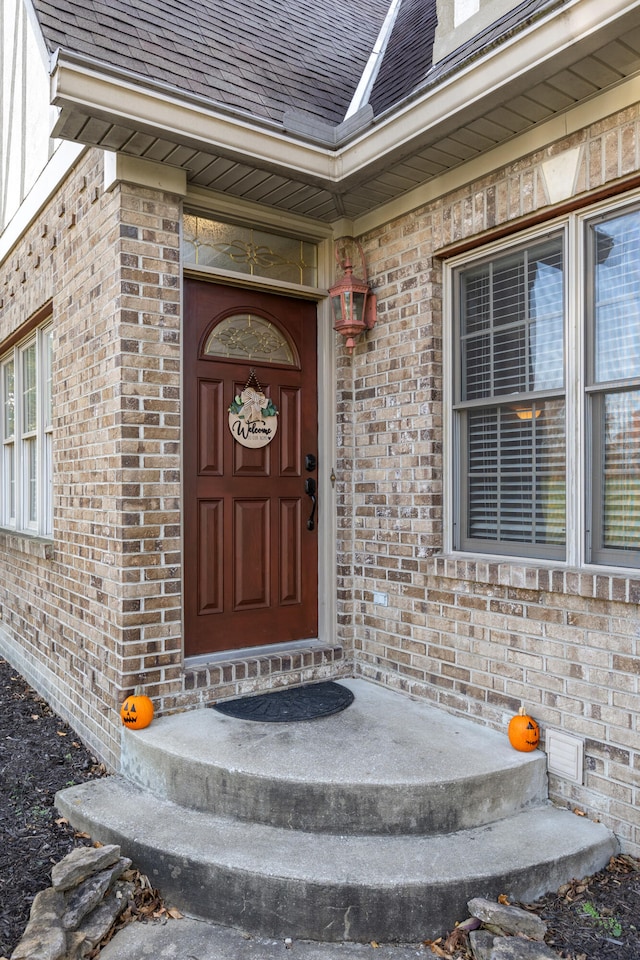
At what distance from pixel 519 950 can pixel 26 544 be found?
4116 millimetres

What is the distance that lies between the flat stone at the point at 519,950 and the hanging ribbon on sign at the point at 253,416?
2.68m

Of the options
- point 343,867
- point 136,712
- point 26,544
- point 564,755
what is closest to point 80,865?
point 136,712

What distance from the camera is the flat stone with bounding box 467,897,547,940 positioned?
2.25 meters

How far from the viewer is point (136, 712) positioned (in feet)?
10.6

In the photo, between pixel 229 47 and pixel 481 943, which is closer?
pixel 481 943

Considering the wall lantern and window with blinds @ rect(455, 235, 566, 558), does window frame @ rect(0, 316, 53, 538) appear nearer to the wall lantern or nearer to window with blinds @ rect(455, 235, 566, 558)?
the wall lantern

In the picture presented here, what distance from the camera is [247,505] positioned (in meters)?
3.96

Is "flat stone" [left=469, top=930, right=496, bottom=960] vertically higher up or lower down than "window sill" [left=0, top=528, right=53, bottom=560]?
lower down

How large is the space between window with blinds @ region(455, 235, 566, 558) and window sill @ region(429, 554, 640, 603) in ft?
0.46

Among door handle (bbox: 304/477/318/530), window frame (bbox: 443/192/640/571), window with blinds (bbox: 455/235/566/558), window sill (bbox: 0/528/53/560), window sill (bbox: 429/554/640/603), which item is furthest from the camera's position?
window sill (bbox: 0/528/53/560)

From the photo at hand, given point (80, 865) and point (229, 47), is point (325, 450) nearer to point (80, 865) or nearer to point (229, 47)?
point (229, 47)

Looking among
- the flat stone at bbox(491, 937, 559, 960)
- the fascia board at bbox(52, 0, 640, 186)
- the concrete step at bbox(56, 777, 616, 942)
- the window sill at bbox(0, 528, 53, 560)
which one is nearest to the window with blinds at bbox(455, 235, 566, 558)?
the fascia board at bbox(52, 0, 640, 186)

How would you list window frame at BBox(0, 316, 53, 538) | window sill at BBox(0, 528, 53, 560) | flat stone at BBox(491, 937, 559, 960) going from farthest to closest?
window frame at BBox(0, 316, 53, 538)
window sill at BBox(0, 528, 53, 560)
flat stone at BBox(491, 937, 559, 960)

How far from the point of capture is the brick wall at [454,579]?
2742 mm
